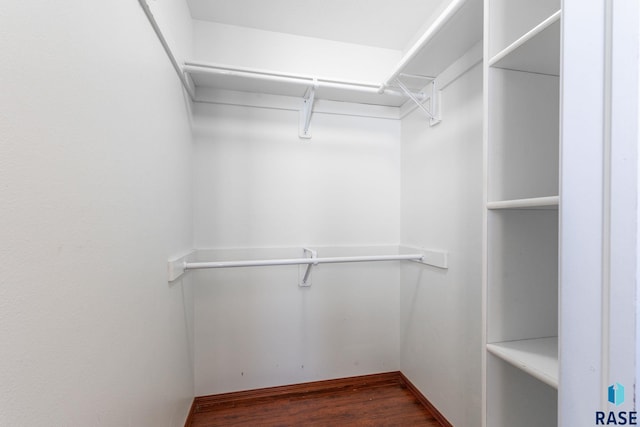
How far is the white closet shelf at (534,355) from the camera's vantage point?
693 mm

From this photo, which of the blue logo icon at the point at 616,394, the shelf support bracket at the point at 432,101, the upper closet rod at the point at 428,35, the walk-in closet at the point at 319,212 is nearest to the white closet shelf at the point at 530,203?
the walk-in closet at the point at 319,212

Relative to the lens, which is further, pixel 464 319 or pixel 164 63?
pixel 464 319

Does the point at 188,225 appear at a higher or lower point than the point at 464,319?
higher

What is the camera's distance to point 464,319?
4.56ft

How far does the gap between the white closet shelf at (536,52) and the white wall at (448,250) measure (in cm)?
46

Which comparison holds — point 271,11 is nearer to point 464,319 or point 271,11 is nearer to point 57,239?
point 57,239

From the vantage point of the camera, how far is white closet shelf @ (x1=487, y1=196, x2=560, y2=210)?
0.68m

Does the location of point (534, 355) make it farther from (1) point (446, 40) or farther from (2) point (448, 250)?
(1) point (446, 40)

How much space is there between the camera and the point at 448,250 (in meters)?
1.51

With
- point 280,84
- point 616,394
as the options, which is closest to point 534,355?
point 616,394

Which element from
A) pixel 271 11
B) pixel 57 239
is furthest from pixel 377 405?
pixel 271 11

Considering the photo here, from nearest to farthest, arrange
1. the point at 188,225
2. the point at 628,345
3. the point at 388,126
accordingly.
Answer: the point at 628,345 → the point at 188,225 → the point at 388,126

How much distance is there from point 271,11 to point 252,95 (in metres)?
0.50

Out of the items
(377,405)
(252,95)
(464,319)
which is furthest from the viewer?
(252,95)
